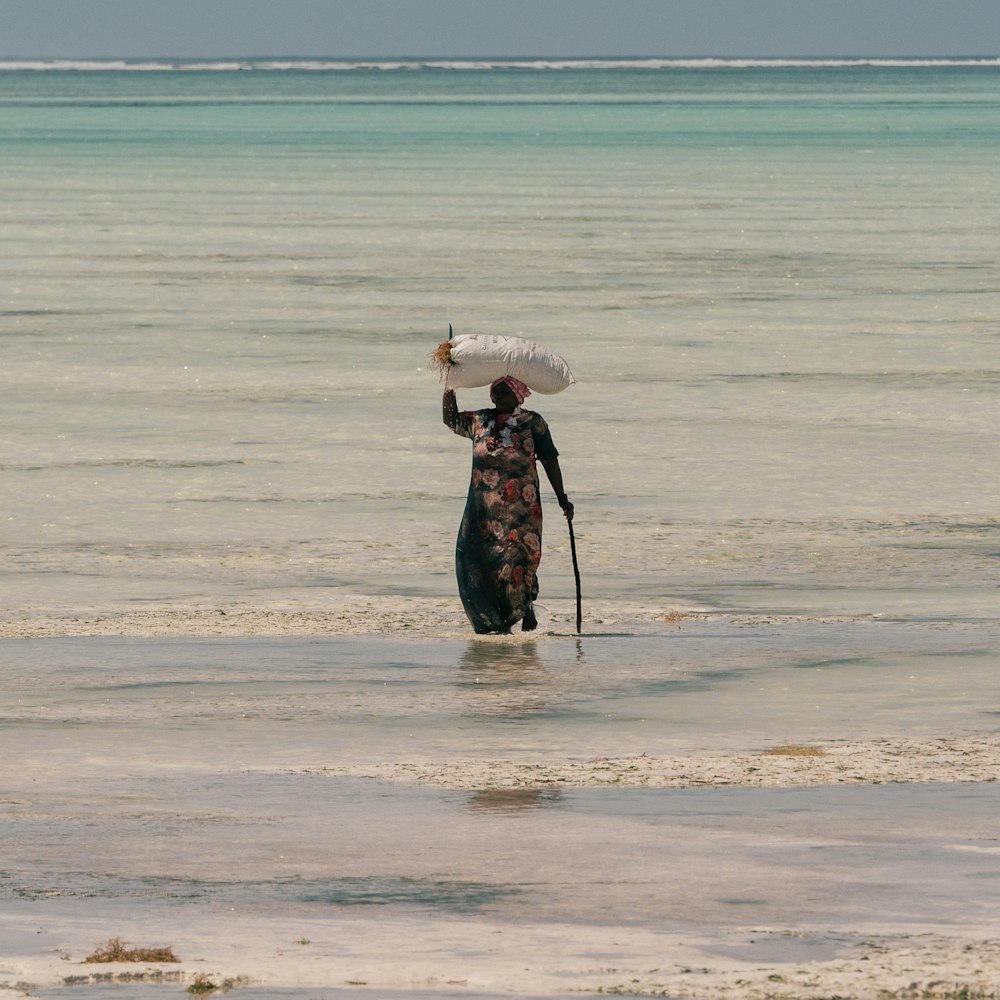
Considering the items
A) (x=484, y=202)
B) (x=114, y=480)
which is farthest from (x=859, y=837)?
(x=484, y=202)

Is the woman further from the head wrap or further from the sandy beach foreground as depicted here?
the sandy beach foreground

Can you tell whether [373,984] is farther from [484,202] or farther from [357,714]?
[484,202]

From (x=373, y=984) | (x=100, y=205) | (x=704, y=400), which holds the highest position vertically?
(x=100, y=205)

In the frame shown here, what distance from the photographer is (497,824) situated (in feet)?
23.0

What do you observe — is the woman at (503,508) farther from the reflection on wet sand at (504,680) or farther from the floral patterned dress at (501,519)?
the reflection on wet sand at (504,680)

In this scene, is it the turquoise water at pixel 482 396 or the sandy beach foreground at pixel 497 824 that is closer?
the sandy beach foreground at pixel 497 824

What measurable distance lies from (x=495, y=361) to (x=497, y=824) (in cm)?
300

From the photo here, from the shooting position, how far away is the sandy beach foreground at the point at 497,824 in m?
5.54

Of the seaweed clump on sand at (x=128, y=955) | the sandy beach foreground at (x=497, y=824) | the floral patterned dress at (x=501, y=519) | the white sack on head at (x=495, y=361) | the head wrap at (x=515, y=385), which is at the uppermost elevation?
the white sack on head at (x=495, y=361)

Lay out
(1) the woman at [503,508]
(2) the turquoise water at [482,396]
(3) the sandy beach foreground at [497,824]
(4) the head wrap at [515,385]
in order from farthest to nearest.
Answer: (2) the turquoise water at [482,396], (1) the woman at [503,508], (4) the head wrap at [515,385], (3) the sandy beach foreground at [497,824]

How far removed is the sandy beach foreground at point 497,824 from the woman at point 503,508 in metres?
0.20

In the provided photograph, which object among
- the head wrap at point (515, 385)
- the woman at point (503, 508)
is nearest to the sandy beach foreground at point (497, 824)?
the woman at point (503, 508)

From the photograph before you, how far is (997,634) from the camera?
10188 mm

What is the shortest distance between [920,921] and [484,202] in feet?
120
